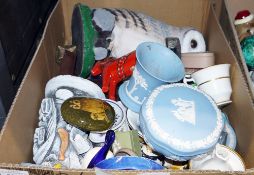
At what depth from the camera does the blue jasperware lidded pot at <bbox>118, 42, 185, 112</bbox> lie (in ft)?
2.75

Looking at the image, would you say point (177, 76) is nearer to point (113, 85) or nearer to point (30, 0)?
point (113, 85)

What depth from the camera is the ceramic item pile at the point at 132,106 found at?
71cm

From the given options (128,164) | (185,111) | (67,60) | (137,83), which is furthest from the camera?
(67,60)

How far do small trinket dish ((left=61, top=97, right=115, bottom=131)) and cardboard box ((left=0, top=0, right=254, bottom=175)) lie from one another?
0.34 ft

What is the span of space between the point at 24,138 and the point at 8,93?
107 millimetres

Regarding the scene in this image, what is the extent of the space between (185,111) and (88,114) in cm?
21

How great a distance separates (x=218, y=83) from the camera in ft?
2.86

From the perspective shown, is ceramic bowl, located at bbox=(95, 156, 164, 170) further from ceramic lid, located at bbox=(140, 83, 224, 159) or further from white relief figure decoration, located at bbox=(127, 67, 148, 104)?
white relief figure decoration, located at bbox=(127, 67, 148, 104)

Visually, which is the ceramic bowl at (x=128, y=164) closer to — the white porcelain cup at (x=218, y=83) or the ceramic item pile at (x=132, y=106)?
the ceramic item pile at (x=132, y=106)

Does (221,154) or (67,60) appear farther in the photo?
(67,60)

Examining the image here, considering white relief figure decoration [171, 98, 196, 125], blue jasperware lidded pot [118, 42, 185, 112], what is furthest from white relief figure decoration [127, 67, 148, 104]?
white relief figure decoration [171, 98, 196, 125]

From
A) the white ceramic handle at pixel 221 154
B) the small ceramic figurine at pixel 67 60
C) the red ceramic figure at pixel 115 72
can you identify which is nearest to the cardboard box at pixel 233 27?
the white ceramic handle at pixel 221 154

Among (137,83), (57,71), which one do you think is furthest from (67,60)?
(137,83)

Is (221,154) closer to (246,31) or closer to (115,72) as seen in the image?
(115,72)
